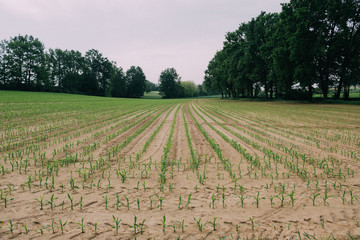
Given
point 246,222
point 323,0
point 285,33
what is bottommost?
point 246,222

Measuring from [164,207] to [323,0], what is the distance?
39343mm

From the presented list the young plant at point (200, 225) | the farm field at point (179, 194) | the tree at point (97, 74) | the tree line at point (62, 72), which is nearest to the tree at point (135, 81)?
the tree line at point (62, 72)

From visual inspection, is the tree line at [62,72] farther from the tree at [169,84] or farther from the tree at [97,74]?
the tree at [169,84]

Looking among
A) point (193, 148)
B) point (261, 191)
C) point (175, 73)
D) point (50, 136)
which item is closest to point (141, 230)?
point (261, 191)

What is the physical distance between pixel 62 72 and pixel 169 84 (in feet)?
184

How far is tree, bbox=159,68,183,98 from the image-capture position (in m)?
114

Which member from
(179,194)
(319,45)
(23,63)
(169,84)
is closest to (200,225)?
(179,194)

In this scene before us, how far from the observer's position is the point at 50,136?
29.3ft

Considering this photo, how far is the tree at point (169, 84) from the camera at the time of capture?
114 m

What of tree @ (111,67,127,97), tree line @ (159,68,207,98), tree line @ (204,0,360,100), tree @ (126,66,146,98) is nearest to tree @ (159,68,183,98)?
tree line @ (159,68,207,98)

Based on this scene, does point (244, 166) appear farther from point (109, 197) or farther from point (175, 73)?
point (175, 73)

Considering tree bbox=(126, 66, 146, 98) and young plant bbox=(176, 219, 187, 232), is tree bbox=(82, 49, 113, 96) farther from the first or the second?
young plant bbox=(176, 219, 187, 232)

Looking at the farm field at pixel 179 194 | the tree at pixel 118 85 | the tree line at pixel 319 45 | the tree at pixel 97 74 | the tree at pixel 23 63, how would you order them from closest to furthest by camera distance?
the farm field at pixel 179 194
the tree line at pixel 319 45
the tree at pixel 23 63
the tree at pixel 97 74
the tree at pixel 118 85

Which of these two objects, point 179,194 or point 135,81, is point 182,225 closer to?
point 179,194
